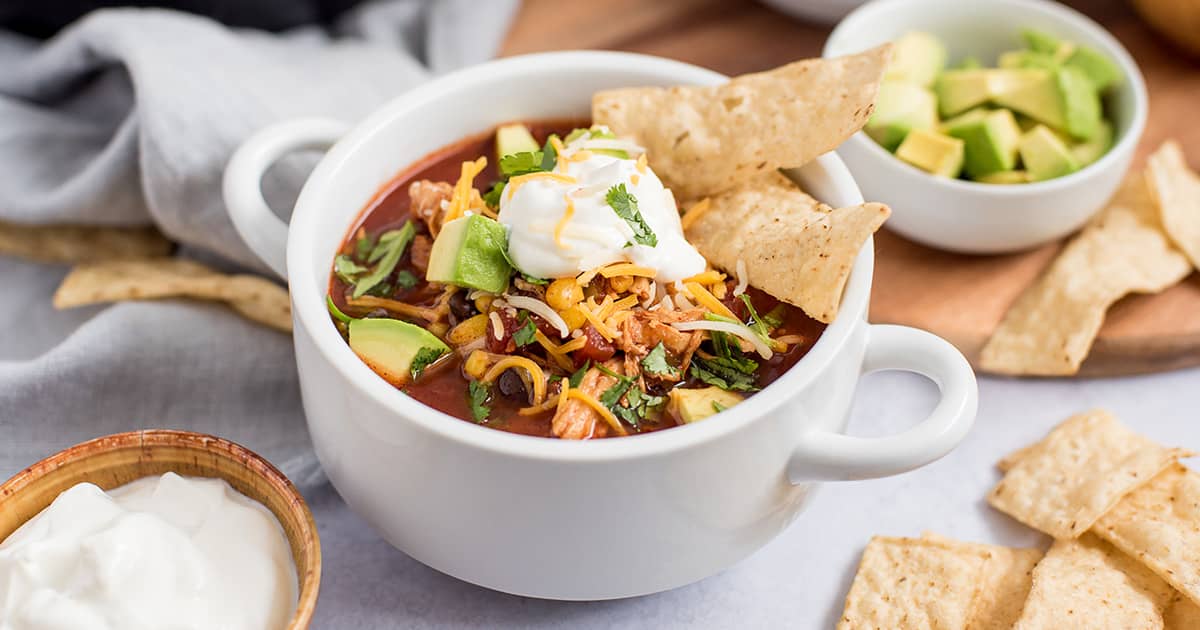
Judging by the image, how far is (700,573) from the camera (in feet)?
7.96

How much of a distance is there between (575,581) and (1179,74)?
280 centimetres

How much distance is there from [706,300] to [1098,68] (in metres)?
1.76

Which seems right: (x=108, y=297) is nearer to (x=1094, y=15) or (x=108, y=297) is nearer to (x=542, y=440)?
(x=542, y=440)

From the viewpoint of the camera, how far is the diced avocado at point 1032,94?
334cm

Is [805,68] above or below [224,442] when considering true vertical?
above

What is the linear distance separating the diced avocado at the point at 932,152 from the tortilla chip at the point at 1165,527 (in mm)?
978

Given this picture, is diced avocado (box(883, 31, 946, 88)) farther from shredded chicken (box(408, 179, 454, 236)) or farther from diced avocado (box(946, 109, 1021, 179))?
shredded chicken (box(408, 179, 454, 236))

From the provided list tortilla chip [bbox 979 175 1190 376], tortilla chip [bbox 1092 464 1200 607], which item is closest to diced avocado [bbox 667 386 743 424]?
tortilla chip [bbox 1092 464 1200 607]

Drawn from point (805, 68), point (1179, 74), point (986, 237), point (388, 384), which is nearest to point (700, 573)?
point (388, 384)

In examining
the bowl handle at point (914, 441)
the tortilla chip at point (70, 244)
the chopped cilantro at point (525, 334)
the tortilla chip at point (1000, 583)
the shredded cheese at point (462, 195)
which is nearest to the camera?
the bowl handle at point (914, 441)

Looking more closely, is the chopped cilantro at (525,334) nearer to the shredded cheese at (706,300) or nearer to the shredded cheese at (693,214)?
the shredded cheese at (706,300)

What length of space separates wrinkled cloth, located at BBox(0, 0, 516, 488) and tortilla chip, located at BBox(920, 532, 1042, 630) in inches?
60.5

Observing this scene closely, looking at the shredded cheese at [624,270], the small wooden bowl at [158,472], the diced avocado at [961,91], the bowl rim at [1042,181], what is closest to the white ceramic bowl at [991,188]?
the bowl rim at [1042,181]

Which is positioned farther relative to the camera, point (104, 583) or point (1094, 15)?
point (1094, 15)
